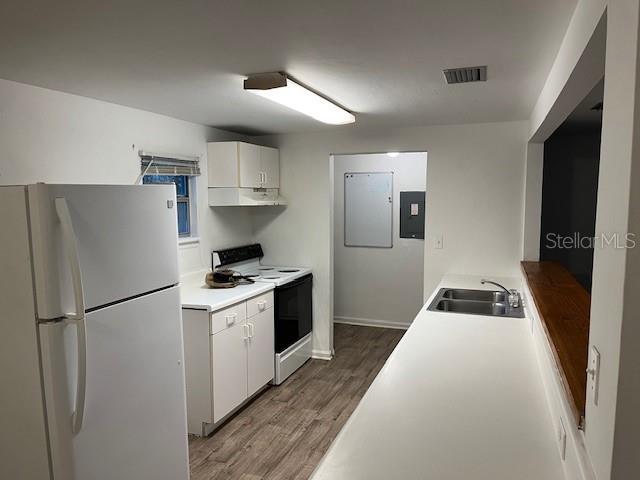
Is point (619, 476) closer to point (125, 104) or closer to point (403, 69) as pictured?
point (403, 69)

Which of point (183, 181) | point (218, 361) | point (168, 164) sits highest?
point (168, 164)

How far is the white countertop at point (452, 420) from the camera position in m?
1.29

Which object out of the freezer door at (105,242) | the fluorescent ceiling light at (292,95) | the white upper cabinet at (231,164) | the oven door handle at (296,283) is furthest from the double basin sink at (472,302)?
the white upper cabinet at (231,164)

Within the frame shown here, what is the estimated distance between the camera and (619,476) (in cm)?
81

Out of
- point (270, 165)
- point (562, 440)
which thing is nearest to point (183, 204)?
point (270, 165)

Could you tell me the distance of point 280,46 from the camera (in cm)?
185

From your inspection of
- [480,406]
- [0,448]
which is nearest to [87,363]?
[0,448]

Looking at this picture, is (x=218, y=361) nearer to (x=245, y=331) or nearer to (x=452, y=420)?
(x=245, y=331)

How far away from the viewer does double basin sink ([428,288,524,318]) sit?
3193mm

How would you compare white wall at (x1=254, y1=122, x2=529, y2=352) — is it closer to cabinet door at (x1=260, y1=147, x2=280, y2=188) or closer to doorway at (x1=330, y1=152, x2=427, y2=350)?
cabinet door at (x1=260, y1=147, x2=280, y2=188)

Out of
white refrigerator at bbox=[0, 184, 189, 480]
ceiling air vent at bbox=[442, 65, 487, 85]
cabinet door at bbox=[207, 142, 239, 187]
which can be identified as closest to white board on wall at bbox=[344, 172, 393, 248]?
cabinet door at bbox=[207, 142, 239, 187]

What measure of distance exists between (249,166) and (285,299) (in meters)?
1.23

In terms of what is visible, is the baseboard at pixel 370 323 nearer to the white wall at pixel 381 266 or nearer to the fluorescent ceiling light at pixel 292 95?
the white wall at pixel 381 266

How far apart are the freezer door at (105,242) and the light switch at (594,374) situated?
1.73 m
